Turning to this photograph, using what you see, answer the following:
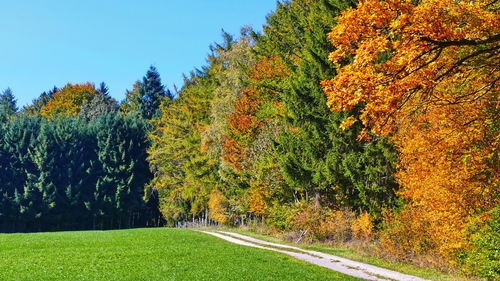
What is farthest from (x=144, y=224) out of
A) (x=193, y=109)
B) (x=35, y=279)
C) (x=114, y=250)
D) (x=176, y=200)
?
(x=35, y=279)

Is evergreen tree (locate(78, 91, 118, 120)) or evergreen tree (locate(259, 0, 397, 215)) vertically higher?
evergreen tree (locate(78, 91, 118, 120))

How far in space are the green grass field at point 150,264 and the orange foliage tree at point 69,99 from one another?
203 ft

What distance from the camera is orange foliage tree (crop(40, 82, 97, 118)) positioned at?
78125 millimetres

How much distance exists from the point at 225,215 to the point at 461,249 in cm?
2778

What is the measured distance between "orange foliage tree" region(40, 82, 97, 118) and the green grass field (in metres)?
62.0

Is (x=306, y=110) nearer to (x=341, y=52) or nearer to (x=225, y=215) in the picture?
(x=341, y=52)

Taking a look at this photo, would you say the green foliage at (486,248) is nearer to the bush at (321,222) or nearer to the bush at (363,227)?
the bush at (363,227)

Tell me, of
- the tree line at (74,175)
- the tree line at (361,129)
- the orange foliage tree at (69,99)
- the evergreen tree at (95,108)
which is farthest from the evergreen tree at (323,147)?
the orange foliage tree at (69,99)

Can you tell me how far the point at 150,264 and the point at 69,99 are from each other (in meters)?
74.3

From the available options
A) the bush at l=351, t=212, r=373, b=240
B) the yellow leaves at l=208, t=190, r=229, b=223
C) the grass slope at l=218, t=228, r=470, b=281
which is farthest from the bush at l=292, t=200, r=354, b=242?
the yellow leaves at l=208, t=190, r=229, b=223

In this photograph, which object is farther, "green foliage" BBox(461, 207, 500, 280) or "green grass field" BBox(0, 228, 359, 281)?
"green grass field" BBox(0, 228, 359, 281)

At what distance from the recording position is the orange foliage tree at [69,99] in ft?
256

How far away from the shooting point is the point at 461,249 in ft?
46.5

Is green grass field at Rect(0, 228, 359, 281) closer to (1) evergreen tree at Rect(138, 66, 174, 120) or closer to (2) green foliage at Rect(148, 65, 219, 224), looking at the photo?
(2) green foliage at Rect(148, 65, 219, 224)
